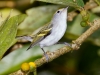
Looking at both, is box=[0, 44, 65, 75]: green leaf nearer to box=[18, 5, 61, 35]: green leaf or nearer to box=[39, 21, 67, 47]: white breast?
box=[39, 21, 67, 47]: white breast

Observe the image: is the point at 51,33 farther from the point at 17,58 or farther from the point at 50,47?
the point at 17,58

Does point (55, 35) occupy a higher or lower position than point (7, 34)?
lower

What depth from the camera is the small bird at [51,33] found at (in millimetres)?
1039

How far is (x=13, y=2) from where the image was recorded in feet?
4.19

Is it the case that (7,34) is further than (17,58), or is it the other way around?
(17,58)

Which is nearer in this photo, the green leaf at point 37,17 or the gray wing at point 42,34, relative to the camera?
the gray wing at point 42,34

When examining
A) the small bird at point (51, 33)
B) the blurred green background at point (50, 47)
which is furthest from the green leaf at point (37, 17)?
the small bird at point (51, 33)

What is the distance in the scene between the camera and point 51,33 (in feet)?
3.64

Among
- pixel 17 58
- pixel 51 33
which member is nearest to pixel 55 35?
pixel 51 33

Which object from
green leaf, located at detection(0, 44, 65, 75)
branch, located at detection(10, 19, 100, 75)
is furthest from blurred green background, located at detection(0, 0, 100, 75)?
branch, located at detection(10, 19, 100, 75)

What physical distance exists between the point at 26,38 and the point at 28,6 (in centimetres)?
38

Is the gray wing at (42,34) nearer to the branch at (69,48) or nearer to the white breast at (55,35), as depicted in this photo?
the white breast at (55,35)

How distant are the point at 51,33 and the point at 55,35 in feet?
0.15

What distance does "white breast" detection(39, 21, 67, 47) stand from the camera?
103 centimetres
